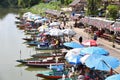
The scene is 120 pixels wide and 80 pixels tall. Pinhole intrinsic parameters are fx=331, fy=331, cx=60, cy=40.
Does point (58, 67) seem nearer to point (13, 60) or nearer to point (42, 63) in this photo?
point (42, 63)

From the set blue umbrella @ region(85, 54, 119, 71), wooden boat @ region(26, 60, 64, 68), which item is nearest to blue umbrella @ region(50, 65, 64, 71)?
wooden boat @ region(26, 60, 64, 68)

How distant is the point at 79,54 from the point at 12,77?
716 centimetres

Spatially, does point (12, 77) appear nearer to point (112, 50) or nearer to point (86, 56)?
point (86, 56)

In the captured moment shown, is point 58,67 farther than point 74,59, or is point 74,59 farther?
point 58,67

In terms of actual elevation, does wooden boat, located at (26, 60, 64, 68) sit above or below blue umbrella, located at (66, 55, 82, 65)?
below

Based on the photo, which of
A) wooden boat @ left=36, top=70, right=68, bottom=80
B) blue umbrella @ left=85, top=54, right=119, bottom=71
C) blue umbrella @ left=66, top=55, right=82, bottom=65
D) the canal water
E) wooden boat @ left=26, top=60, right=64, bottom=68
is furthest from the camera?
wooden boat @ left=26, top=60, right=64, bottom=68

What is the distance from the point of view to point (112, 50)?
109ft

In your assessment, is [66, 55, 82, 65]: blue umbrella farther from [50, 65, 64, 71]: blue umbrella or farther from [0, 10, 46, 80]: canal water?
[0, 10, 46, 80]: canal water

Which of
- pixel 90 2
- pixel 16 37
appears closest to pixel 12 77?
pixel 16 37

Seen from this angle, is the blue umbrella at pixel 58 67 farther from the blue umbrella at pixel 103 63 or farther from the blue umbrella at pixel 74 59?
the blue umbrella at pixel 103 63

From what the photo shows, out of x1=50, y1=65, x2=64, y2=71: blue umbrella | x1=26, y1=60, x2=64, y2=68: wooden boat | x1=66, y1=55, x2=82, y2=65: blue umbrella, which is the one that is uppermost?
x1=66, y1=55, x2=82, y2=65: blue umbrella

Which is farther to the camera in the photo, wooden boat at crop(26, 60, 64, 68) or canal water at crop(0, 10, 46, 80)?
wooden boat at crop(26, 60, 64, 68)

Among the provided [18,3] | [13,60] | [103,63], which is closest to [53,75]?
[103,63]

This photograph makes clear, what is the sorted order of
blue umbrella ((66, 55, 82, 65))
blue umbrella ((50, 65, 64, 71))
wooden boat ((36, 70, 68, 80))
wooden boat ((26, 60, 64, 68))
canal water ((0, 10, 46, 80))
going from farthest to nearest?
wooden boat ((26, 60, 64, 68)) → canal water ((0, 10, 46, 80)) → blue umbrella ((50, 65, 64, 71)) → wooden boat ((36, 70, 68, 80)) → blue umbrella ((66, 55, 82, 65))
